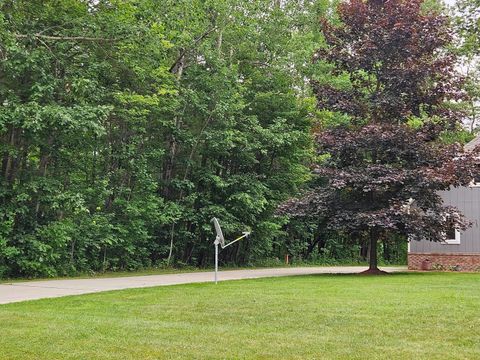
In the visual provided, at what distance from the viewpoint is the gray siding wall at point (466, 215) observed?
2175 centimetres

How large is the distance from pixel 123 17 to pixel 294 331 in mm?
12252

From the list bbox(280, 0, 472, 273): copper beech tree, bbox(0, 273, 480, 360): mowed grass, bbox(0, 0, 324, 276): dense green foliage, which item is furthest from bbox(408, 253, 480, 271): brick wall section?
bbox(0, 273, 480, 360): mowed grass

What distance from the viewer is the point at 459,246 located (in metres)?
22.1

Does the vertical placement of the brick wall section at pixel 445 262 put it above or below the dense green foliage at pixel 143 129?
below

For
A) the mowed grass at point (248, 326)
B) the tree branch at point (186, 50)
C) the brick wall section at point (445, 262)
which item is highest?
the tree branch at point (186, 50)

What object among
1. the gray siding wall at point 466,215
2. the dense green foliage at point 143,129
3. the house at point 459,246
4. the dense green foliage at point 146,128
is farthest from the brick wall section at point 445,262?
the dense green foliage at point 143,129

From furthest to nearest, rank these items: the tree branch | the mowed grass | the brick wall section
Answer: the tree branch
the brick wall section
the mowed grass

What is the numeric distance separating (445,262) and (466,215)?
196 centimetres

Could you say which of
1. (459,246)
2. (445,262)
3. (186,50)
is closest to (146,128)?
(186,50)

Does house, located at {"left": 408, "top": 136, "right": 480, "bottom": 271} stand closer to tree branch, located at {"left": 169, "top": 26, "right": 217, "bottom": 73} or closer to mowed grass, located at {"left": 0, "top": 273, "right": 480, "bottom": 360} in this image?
mowed grass, located at {"left": 0, "top": 273, "right": 480, "bottom": 360}

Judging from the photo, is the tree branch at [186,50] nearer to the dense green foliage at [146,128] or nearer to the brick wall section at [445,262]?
the dense green foliage at [146,128]

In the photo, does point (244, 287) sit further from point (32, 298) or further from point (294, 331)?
point (294, 331)

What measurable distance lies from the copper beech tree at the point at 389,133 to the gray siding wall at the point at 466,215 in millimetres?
3349

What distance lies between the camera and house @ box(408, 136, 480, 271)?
2172 centimetres
